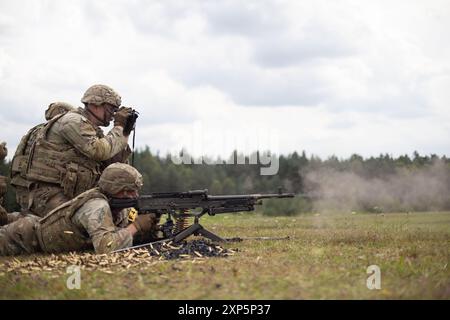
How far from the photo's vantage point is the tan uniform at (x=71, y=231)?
973cm

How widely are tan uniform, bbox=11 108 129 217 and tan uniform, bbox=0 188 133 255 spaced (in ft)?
2.32

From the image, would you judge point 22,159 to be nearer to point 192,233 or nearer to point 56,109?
point 56,109

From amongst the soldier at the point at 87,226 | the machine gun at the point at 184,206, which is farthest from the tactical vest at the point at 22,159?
the machine gun at the point at 184,206

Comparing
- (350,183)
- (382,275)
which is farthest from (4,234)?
(350,183)

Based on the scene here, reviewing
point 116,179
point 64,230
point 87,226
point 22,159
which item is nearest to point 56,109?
point 22,159

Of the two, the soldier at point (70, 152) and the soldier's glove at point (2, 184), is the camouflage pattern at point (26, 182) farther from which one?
the soldier's glove at point (2, 184)

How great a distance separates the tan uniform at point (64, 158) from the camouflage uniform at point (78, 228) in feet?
2.36

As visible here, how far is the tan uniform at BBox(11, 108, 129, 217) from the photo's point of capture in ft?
37.0

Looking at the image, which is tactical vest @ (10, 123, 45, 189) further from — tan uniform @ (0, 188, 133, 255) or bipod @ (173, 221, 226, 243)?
bipod @ (173, 221, 226, 243)

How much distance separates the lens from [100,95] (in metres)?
11.8

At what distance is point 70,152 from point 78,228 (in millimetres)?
1936

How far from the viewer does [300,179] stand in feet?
140

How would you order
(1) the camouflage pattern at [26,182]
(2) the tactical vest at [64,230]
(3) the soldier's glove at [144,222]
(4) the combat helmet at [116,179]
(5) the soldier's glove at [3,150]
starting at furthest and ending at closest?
(5) the soldier's glove at [3,150] → (1) the camouflage pattern at [26,182] → (3) the soldier's glove at [144,222] → (4) the combat helmet at [116,179] → (2) the tactical vest at [64,230]
